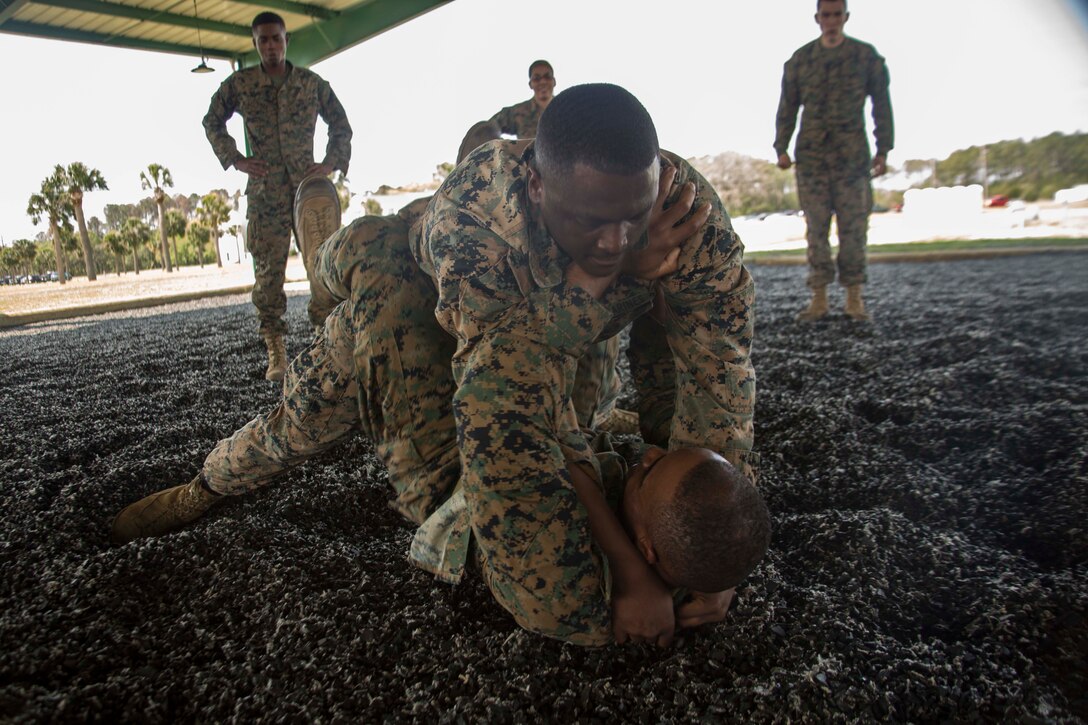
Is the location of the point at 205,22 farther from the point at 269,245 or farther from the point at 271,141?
the point at 269,245

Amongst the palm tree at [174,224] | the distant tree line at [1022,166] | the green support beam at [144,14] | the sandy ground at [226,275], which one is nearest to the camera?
the green support beam at [144,14]

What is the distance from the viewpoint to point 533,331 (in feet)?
3.76

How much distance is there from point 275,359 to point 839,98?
3471mm

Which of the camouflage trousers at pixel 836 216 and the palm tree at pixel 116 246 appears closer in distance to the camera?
the camouflage trousers at pixel 836 216

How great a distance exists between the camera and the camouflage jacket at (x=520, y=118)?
4.28 m

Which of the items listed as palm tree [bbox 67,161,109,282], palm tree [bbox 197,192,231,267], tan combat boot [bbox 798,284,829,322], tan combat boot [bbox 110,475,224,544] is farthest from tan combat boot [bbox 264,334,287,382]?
palm tree [bbox 197,192,231,267]

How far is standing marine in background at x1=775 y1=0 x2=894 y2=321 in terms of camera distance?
3861 millimetres

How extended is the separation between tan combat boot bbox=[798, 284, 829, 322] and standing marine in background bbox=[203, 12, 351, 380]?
2839 millimetres

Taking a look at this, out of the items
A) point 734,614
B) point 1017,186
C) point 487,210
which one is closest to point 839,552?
point 734,614

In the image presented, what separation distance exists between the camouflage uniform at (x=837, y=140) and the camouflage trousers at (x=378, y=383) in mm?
3236

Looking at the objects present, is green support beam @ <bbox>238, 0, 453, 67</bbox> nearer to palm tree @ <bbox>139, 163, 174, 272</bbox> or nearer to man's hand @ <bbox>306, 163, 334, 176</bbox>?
palm tree @ <bbox>139, 163, 174, 272</bbox>

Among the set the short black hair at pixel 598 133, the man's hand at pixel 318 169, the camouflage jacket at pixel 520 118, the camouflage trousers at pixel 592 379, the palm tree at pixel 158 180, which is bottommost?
the camouflage trousers at pixel 592 379

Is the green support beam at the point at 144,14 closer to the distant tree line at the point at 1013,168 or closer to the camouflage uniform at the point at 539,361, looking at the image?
the distant tree line at the point at 1013,168

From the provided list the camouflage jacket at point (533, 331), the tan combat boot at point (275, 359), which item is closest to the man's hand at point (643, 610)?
the camouflage jacket at point (533, 331)
